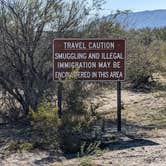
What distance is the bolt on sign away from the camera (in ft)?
41.0

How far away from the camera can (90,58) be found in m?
12.6

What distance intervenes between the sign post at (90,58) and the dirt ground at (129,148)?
1.19 meters

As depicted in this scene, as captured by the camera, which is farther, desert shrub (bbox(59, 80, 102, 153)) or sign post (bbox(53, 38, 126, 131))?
sign post (bbox(53, 38, 126, 131))

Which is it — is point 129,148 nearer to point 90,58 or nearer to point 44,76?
point 90,58

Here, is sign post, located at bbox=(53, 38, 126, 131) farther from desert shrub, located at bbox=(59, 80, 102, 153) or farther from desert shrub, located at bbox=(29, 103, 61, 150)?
desert shrub, located at bbox=(29, 103, 61, 150)

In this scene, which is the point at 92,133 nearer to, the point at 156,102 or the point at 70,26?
the point at 70,26

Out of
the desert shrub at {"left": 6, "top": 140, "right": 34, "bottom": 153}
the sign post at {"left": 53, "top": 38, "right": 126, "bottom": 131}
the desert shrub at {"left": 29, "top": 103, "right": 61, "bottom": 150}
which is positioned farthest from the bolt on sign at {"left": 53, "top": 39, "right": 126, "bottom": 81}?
the desert shrub at {"left": 6, "top": 140, "right": 34, "bottom": 153}

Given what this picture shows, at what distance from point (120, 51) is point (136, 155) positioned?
2966mm

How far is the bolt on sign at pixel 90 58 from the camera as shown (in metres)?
12.5

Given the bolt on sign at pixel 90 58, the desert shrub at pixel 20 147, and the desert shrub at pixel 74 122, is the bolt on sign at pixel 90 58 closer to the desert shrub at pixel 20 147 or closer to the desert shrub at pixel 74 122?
the desert shrub at pixel 74 122

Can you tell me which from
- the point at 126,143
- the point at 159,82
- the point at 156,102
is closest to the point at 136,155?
the point at 126,143

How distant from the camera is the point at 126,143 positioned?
11266 millimetres

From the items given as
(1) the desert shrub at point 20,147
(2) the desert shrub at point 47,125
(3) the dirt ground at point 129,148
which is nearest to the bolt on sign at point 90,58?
(3) the dirt ground at point 129,148

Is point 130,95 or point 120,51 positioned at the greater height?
point 120,51
